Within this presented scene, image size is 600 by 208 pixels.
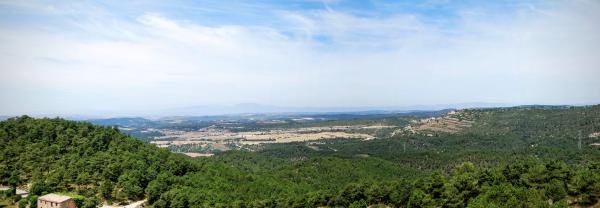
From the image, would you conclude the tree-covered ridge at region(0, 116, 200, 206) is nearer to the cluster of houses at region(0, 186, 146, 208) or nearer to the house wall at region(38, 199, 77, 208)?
the cluster of houses at region(0, 186, 146, 208)

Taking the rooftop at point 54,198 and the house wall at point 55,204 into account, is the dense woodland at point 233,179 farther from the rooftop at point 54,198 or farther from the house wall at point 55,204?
the rooftop at point 54,198

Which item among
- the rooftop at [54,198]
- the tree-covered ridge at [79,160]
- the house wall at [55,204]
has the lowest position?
the house wall at [55,204]

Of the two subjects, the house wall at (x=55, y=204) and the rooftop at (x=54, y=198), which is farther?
the rooftop at (x=54, y=198)

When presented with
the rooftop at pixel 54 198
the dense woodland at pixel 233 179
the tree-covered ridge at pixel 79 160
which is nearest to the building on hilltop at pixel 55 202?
the rooftop at pixel 54 198

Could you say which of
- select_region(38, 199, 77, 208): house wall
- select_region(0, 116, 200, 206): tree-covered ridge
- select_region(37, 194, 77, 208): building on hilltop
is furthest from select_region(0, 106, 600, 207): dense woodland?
select_region(37, 194, 77, 208): building on hilltop

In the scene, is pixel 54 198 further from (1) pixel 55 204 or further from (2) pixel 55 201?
(1) pixel 55 204

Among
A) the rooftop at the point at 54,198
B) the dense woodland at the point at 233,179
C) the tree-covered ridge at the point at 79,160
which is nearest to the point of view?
the dense woodland at the point at 233,179

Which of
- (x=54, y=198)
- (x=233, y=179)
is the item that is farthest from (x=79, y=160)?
(x=233, y=179)

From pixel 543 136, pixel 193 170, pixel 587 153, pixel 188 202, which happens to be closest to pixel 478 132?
pixel 543 136

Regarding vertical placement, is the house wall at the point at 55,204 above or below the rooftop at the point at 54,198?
below
